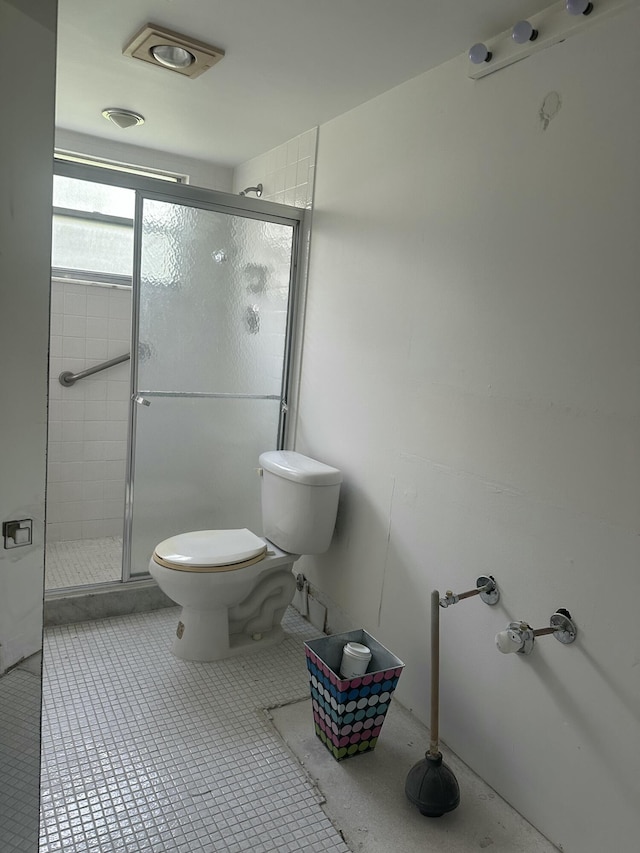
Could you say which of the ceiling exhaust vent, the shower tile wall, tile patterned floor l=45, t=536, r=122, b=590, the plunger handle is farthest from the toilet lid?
the ceiling exhaust vent

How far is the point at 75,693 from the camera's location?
7.12 feet

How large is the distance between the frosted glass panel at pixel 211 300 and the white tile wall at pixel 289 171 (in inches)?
8.2

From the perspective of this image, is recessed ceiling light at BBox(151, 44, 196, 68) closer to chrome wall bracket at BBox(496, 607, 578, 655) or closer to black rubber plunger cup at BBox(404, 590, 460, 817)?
chrome wall bracket at BBox(496, 607, 578, 655)

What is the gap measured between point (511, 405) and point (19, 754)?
4.73ft

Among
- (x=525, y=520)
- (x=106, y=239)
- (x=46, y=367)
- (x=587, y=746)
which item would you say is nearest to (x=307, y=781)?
(x=587, y=746)

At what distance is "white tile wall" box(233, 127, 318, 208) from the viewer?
2.85 metres

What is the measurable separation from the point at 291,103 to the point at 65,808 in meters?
2.58

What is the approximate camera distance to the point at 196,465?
2881 mm

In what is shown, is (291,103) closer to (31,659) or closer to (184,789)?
(31,659)

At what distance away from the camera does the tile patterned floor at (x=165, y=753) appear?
161 centimetres

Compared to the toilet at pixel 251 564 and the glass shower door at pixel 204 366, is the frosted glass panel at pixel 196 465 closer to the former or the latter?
the glass shower door at pixel 204 366

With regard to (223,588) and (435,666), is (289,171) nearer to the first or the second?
(223,588)

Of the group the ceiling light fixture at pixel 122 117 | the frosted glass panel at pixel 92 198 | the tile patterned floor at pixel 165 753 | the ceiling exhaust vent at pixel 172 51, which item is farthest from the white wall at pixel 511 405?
the frosted glass panel at pixel 92 198

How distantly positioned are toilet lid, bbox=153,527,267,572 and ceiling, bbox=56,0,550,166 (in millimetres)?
1793
